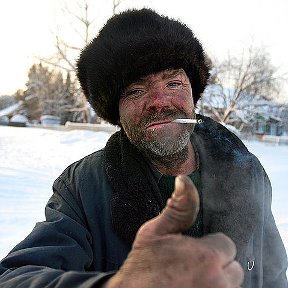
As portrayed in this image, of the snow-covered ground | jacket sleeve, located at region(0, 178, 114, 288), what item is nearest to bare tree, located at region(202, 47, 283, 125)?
the snow-covered ground

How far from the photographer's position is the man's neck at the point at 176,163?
6.07 feet

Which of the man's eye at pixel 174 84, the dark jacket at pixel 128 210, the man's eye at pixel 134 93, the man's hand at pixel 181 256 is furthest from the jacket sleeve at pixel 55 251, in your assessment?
the man's eye at pixel 174 84

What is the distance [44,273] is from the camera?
99 cm

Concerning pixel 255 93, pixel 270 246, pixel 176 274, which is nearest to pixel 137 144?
pixel 270 246

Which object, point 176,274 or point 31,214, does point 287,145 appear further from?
point 176,274

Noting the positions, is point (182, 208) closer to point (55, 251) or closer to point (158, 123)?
point (55, 251)

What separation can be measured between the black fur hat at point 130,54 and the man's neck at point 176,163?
13.7 inches

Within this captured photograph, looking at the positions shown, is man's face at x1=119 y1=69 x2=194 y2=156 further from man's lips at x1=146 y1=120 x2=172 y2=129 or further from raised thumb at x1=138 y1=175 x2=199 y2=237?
raised thumb at x1=138 y1=175 x2=199 y2=237

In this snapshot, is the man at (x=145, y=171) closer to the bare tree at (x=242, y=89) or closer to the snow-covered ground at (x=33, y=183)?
the snow-covered ground at (x=33, y=183)

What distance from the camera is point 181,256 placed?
28.1 inches

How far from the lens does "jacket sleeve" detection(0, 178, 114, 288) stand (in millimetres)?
975

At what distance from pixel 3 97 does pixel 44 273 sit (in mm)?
67153

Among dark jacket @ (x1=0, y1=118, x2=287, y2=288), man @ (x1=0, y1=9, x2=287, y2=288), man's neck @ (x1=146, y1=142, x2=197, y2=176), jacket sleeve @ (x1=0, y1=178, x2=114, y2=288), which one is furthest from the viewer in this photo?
man's neck @ (x1=146, y1=142, x2=197, y2=176)

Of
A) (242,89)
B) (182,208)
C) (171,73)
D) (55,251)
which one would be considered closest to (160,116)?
(171,73)
